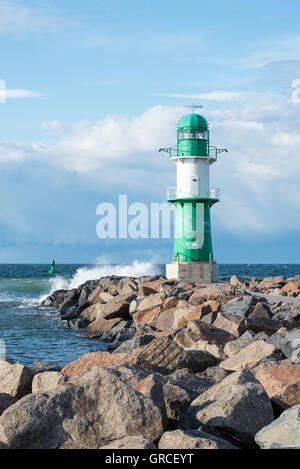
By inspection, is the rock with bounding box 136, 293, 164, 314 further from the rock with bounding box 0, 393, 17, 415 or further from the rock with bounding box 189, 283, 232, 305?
the rock with bounding box 0, 393, 17, 415

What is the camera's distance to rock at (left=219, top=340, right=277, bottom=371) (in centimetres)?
676

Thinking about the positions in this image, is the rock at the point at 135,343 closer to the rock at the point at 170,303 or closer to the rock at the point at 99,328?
the rock at the point at 170,303

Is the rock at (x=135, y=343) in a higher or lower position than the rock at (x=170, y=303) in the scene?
lower

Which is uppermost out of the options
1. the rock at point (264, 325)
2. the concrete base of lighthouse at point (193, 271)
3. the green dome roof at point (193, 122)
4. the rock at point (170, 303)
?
the green dome roof at point (193, 122)

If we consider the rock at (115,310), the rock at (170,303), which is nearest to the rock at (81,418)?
the rock at (170,303)

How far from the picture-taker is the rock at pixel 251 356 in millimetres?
6758

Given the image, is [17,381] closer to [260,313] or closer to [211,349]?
[211,349]

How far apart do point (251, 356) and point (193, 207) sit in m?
14.6

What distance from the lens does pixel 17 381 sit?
5430 millimetres

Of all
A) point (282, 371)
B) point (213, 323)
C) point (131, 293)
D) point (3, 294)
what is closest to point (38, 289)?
point (3, 294)

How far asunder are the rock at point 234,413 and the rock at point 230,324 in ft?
16.7

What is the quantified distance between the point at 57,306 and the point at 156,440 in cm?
1939

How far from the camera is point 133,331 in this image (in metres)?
12.6
